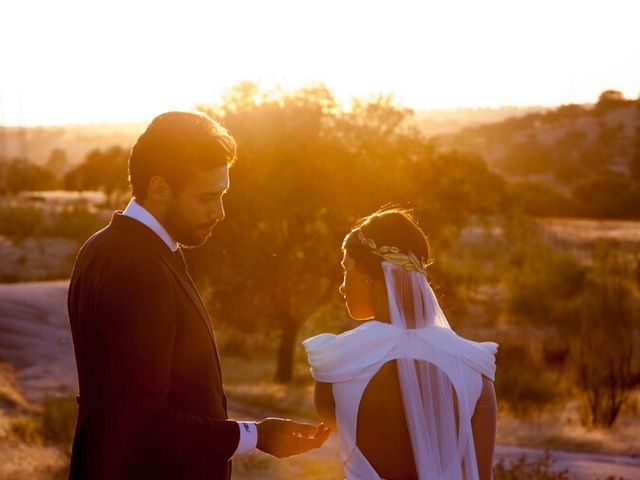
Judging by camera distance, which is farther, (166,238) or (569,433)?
(569,433)

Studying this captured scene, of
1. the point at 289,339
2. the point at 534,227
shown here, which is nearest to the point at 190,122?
the point at 289,339

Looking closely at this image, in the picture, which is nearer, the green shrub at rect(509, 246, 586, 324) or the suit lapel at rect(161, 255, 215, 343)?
the suit lapel at rect(161, 255, 215, 343)

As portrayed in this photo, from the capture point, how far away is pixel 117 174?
63.4 meters

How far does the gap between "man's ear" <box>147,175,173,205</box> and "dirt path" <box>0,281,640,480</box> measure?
22.0 ft

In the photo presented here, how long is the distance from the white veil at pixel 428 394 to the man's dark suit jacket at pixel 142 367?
2.05 ft

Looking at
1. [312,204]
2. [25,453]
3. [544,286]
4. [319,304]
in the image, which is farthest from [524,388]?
[544,286]

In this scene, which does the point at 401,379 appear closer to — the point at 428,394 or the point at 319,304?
the point at 428,394

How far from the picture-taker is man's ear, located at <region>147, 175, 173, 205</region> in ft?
11.8

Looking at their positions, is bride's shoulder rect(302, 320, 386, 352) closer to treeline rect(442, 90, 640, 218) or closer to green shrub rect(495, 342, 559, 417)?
green shrub rect(495, 342, 559, 417)

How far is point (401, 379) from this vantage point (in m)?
3.49

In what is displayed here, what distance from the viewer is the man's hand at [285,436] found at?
146 inches

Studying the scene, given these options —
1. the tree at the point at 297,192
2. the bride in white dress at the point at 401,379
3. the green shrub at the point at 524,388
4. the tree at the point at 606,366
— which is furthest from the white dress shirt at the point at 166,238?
the tree at the point at 297,192

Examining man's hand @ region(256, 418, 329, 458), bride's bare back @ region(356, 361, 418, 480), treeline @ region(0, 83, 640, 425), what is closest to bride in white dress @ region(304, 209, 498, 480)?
bride's bare back @ region(356, 361, 418, 480)

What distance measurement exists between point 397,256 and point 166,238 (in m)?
0.80
